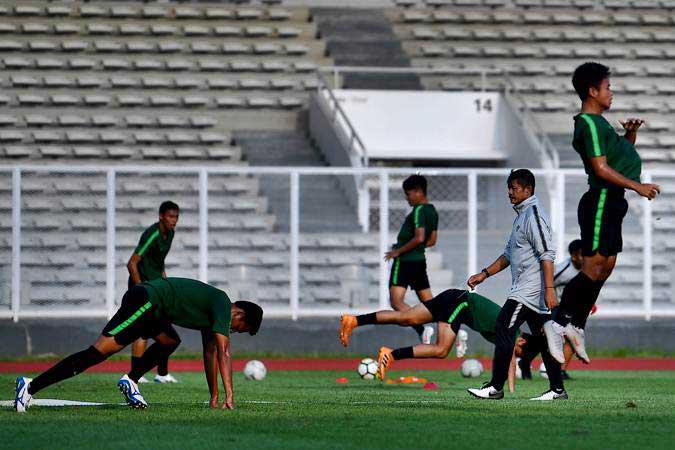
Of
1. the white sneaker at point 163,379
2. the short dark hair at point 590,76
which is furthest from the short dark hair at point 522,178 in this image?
the white sneaker at point 163,379

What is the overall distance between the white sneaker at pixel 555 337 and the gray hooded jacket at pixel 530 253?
75 cm

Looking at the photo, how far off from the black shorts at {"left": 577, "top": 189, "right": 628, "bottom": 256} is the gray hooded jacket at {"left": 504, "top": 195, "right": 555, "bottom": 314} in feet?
3.26

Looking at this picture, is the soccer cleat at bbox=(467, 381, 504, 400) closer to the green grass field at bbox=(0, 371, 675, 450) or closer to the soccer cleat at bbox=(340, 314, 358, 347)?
the green grass field at bbox=(0, 371, 675, 450)

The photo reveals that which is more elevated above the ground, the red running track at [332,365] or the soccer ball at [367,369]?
the soccer ball at [367,369]

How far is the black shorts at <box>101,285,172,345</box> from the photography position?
34.0 ft

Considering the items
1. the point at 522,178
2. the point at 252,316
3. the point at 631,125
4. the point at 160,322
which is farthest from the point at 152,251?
the point at 631,125

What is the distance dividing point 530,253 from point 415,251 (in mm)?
5432

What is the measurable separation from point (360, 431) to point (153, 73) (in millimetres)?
19702

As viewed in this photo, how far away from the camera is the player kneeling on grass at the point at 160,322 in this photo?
33.7 feet

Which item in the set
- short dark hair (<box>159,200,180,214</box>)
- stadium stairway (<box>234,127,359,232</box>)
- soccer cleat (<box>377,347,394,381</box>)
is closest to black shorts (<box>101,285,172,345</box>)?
soccer cleat (<box>377,347,394,381</box>)

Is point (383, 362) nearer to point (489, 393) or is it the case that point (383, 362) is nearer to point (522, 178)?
point (489, 393)

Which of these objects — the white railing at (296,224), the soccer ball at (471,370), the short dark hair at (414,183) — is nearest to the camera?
the short dark hair at (414,183)

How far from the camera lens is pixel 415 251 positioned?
653 inches

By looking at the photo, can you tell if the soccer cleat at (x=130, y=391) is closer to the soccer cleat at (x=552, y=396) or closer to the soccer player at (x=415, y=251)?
the soccer cleat at (x=552, y=396)
